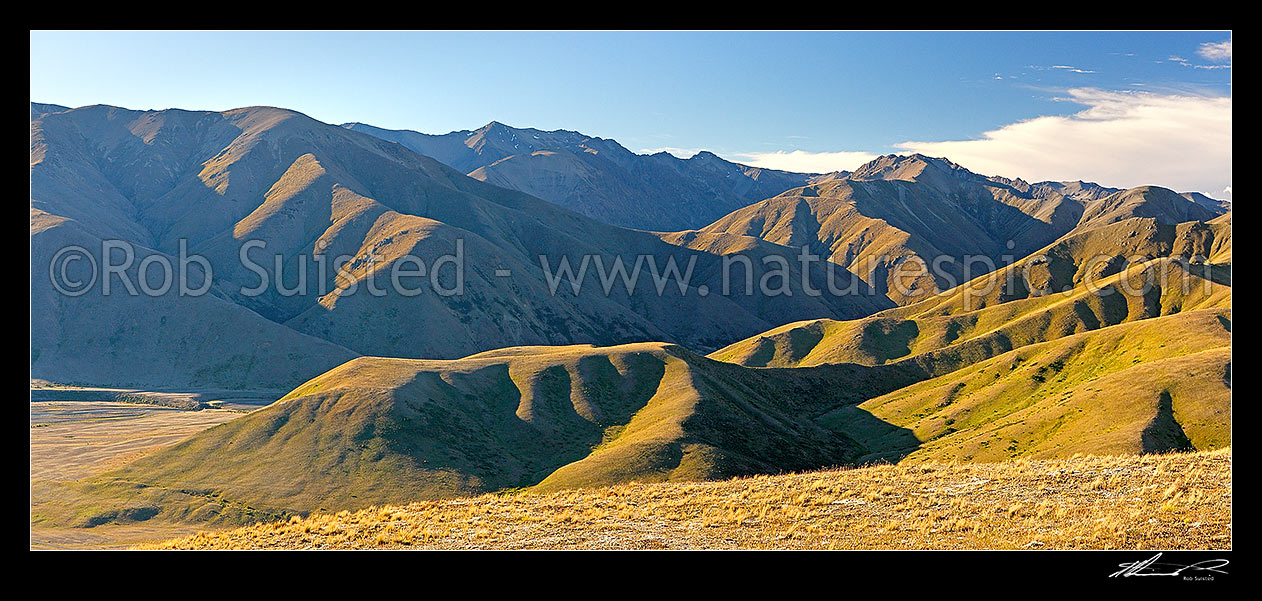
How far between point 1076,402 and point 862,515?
65.6 metres

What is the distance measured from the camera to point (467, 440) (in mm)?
75000

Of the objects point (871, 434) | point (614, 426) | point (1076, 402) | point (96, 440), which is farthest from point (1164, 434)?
point (96, 440)

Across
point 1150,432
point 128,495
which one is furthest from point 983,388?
point 128,495

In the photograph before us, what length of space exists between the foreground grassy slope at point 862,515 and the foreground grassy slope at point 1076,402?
39671 mm

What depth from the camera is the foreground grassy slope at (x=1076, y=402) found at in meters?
64.7

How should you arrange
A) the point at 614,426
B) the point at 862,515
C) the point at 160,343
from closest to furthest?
the point at 862,515
the point at 614,426
the point at 160,343

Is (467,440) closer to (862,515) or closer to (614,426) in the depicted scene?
(614,426)

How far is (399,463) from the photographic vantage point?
68562 mm

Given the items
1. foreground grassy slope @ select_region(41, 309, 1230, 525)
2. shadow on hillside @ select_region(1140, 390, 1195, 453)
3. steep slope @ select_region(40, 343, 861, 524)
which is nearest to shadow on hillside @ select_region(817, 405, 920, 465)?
foreground grassy slope @ select_region(41, 309, 1230, 525)

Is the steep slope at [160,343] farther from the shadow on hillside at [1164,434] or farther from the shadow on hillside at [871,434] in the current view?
the shadow on hillside at [1164,434]
